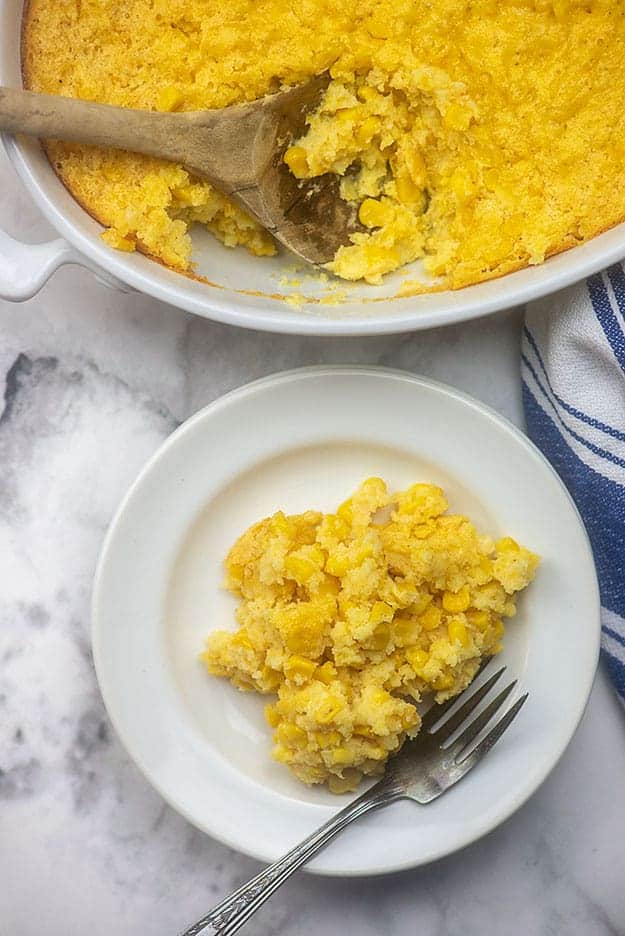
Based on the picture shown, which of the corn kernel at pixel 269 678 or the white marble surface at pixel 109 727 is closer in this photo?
the corn kernel at pixel 269 678

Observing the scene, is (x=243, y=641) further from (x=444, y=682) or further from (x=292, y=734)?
(x=444, y=682)

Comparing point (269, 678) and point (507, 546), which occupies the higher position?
point (507, 546)

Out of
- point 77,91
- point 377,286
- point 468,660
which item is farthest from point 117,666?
point 77,91

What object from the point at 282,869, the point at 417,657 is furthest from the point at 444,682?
the point at 282,869

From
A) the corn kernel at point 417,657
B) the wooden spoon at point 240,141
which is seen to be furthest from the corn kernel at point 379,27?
the corn kernel at point 417,657

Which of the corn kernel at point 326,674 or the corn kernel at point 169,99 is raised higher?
the corn kernel at point 169,99

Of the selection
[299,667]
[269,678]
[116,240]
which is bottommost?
[269,678]

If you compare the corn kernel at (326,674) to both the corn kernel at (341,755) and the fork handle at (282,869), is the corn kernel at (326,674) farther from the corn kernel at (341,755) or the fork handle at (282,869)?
the fork handle at (282,869)
